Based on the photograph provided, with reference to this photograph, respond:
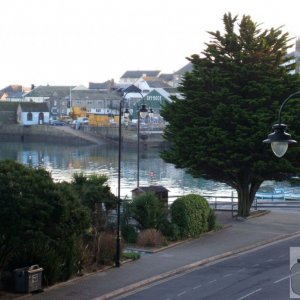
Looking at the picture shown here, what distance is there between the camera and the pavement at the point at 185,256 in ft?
80.3

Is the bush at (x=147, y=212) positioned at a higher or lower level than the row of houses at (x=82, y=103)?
lower

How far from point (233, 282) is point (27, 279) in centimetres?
688

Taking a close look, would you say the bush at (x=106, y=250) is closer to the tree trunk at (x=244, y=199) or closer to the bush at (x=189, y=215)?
the bush at (x=189, y=215)

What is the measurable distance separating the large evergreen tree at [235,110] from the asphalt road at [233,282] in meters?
9.74

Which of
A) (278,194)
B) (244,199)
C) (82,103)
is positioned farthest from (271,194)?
(82,103)

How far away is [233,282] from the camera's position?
2552 centimetres

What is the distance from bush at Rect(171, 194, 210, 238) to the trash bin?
37.5ft

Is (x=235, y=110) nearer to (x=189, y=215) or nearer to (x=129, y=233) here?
(x=189, y=215)

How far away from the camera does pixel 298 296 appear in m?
23.0

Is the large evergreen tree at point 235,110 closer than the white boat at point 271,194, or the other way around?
the large evergreen tree at point 235,110

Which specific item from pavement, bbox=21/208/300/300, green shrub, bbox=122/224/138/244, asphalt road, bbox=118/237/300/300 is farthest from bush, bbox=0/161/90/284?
green shrub, bbox=122/224/138/244

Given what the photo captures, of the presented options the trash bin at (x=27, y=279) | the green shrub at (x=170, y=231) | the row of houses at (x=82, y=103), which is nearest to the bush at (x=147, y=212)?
the green shrub at (x=170, y=231)

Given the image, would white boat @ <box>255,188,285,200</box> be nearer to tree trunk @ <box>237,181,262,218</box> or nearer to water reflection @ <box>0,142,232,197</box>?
water reflection @ <box>0,142,232,197</box>

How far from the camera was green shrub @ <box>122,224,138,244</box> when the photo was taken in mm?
33281
